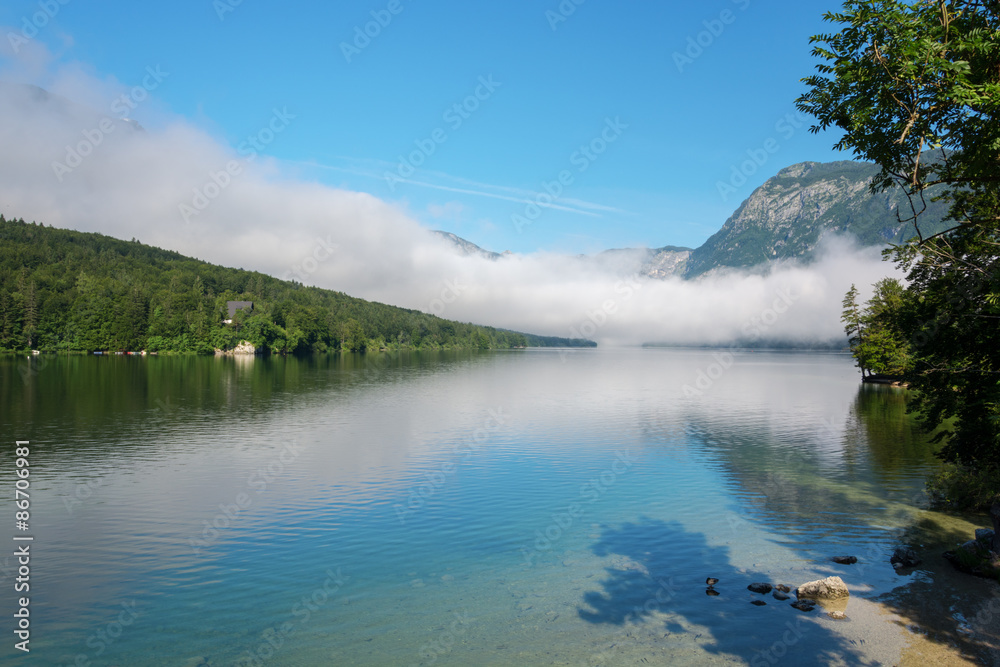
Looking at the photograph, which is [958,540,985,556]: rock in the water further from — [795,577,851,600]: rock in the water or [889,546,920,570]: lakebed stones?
[795,577,851,600]: rock in the water

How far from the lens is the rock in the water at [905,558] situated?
23441 millimetres

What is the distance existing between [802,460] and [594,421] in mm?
25081

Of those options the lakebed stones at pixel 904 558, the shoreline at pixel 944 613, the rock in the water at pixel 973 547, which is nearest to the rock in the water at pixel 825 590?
the shoreline at pixel 944 613

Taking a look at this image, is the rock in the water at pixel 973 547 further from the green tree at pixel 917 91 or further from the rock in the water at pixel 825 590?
the green tree at pixel 917 91

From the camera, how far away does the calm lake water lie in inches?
700

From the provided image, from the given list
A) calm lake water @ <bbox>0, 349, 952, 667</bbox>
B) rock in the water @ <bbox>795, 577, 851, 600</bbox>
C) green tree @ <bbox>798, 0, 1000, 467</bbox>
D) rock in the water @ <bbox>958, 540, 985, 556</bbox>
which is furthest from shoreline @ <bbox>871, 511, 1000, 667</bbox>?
green tree @ <bbox>798, 0, 1000, 467</bbox>

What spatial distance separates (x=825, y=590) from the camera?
67.3 feet

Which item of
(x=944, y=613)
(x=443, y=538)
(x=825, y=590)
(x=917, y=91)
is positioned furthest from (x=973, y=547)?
(x=443, y=538)

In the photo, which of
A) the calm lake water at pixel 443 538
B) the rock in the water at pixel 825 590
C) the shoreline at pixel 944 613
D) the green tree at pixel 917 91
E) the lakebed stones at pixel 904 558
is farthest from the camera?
the lakebed stones at pixel 904 558

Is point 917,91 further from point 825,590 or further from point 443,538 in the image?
point 443,538

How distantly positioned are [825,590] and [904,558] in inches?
244

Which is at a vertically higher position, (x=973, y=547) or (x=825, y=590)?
(x=973, y=547)

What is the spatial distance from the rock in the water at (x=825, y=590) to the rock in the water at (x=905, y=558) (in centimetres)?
480

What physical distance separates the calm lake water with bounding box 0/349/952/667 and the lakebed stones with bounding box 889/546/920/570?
71 cm
